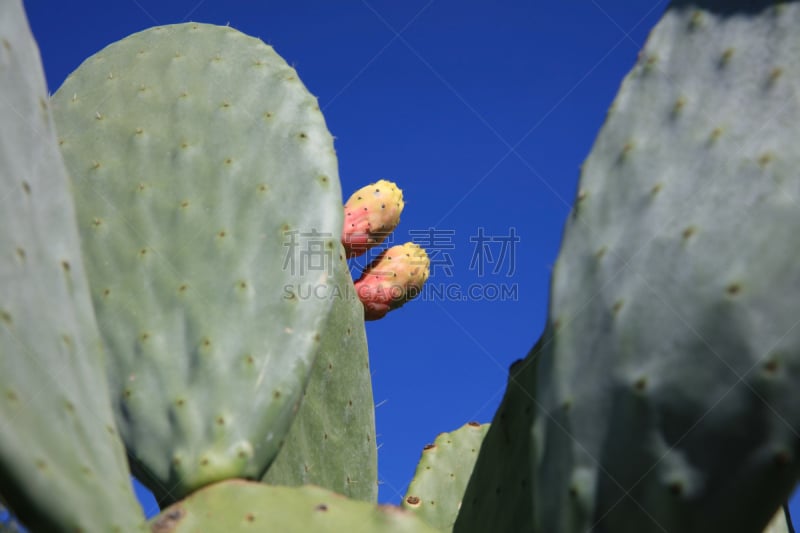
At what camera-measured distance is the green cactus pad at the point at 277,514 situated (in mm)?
962

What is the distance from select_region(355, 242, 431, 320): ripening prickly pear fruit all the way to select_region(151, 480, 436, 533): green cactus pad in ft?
5.11

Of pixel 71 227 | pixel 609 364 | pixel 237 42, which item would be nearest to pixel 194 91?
pixel 237 42

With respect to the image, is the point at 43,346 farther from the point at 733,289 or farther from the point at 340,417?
the point at 340,417

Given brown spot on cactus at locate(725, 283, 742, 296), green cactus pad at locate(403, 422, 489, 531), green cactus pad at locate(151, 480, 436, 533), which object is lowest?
green cactus pad at locate(151, 480, 436, 533)

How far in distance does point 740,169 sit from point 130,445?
85 cm

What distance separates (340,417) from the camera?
1.76m

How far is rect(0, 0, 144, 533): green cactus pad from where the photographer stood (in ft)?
2.59

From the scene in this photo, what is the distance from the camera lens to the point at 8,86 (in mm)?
875

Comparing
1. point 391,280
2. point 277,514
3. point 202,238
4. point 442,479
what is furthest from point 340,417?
point 391,280

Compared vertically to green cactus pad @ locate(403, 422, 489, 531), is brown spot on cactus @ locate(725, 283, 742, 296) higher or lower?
lower

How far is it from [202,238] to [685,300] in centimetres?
73

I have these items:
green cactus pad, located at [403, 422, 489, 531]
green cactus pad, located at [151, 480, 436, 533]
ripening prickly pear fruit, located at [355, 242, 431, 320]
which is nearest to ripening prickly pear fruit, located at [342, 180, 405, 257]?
ripening prickly pear fruit, located at [355, 242, 431, 320]

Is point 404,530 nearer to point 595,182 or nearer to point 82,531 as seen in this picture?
point 82,531

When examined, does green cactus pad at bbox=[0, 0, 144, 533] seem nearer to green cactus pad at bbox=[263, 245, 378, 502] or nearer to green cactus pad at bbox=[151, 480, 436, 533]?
green cactus pad at bbox=[151, 480, 436, 533]
